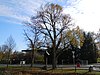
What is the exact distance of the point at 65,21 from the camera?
190ft

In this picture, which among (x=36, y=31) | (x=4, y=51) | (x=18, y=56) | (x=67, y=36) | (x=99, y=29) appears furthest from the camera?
(x=18, y=56)

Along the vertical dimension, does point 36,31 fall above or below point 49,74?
above

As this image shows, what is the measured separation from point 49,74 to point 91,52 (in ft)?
139

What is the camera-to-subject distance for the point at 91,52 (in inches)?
3258

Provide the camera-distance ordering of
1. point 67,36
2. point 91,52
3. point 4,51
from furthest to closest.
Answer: point 4,51
point 91,52
point 67,36

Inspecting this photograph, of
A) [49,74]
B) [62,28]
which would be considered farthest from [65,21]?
[49,74]

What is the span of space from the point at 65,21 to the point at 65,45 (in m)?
5.88

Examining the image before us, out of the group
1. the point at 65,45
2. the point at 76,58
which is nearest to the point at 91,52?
the point at 76,58

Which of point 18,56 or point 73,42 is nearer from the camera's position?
point 73,42

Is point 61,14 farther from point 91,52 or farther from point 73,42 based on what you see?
point 91,52

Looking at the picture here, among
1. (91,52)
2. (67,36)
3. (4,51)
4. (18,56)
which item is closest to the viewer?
(67,36)

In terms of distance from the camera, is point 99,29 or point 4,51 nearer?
point 99,29

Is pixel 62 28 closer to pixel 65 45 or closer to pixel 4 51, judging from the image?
pixel 65 45

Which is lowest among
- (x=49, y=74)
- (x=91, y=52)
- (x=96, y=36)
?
(x=49, y=74)
